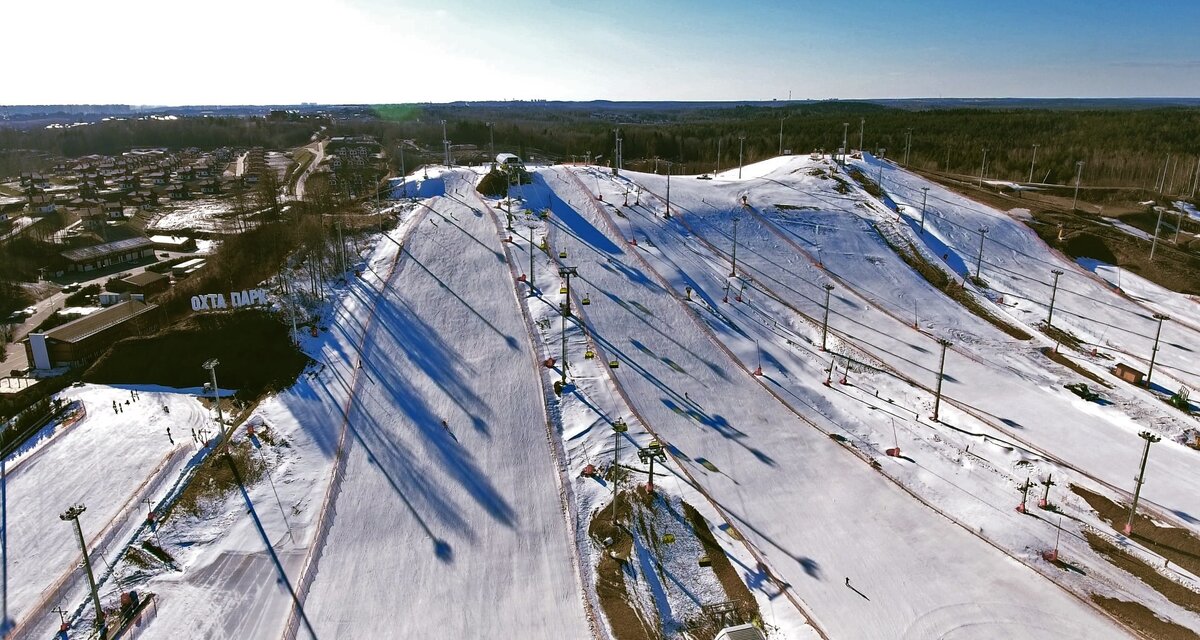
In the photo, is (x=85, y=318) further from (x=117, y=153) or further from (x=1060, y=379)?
(x=117, y=153)

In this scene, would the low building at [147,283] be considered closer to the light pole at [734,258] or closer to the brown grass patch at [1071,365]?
the light pole at [734,258]

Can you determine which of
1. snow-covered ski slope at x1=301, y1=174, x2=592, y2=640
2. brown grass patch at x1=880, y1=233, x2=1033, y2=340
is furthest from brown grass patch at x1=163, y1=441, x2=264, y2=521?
brown grass patch at x1=880, y1=233, x2=1033, y2=340

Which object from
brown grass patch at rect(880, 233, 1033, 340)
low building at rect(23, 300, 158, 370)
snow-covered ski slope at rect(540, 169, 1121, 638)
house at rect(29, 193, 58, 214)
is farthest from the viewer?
house at rect(29, 193, 58, 214)

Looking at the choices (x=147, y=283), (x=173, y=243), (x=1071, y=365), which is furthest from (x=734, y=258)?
(x=173, y=243)

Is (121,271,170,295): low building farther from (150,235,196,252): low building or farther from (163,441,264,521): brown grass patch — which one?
(163,441,264,521): brown grass patch

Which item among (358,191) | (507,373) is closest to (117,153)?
(358,191)

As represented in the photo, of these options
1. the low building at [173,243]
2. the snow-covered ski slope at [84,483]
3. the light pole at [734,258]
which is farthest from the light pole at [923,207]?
the low building at [173,243]
